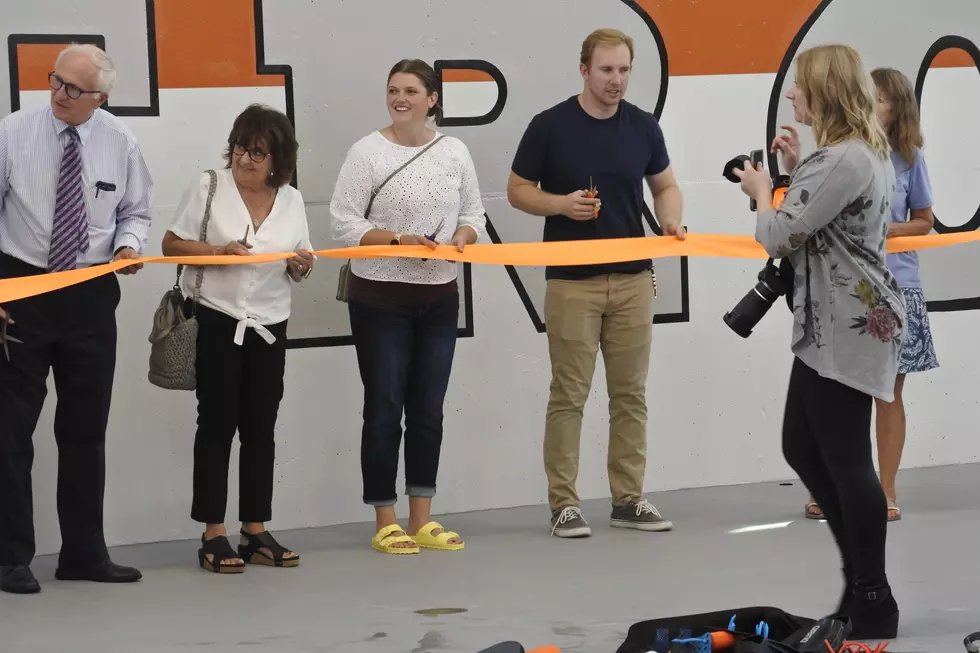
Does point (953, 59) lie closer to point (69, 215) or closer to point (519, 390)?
point (519, 390)

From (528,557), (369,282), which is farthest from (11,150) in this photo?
(528,557)

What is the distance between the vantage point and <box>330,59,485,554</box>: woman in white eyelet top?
4734 millimetres

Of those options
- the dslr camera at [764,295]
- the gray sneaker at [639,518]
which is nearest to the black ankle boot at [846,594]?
the dslr camera at [764,295]

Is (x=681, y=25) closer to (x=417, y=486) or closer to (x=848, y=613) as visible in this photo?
(x=417, y=486)

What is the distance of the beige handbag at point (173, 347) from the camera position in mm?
4418

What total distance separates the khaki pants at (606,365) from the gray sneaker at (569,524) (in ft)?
0.12

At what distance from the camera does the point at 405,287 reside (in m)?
4.75

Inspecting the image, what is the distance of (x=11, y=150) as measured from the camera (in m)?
4.29

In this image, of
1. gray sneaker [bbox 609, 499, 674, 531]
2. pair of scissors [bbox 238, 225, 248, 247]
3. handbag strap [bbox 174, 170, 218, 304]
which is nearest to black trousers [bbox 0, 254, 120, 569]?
handbag strap [bbox 174, 170, 218, 304]

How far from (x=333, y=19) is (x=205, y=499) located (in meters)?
1.99

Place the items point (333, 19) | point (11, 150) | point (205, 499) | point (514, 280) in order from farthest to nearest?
point (514, 280) < point (333, 19) < point (205, 499) < point (11, 150)

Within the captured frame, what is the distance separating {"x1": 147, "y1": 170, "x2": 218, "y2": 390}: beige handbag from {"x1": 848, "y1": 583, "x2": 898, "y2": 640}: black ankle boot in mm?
2259

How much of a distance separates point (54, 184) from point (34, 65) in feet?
2.56

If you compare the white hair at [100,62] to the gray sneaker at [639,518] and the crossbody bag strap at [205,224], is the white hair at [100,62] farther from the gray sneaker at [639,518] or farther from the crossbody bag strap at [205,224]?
the gray sneaker at [639,518]
